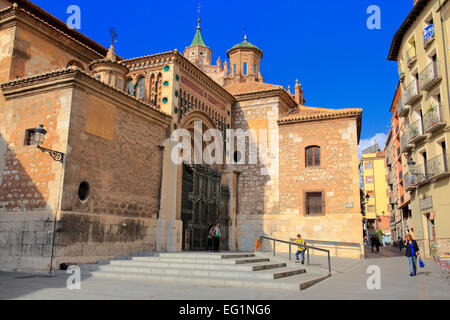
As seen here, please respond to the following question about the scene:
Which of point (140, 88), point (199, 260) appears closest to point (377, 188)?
point (140, 88)

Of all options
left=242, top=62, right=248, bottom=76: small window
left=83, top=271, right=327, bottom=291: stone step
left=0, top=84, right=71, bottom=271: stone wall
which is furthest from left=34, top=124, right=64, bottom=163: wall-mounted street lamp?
left=242, top=62, right=248, bottom=76: small window

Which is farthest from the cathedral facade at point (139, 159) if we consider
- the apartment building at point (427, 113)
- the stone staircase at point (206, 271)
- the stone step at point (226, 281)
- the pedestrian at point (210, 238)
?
the apartment building at point (427, 113)

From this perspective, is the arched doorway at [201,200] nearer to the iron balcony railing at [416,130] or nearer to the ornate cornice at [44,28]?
the ornate cornice at [44,28]

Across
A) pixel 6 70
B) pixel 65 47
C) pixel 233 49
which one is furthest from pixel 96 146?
pixel 233 49

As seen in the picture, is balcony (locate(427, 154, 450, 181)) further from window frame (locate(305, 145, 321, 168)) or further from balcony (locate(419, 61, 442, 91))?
window frame (locate(305, 145, 321, 168))

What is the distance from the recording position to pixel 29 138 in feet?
40.5

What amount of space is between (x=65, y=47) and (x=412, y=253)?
1485 cm

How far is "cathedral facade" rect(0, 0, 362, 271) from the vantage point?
11.5 metres

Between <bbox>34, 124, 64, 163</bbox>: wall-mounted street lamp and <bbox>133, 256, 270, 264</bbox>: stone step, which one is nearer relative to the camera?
<bbox>34, 124, 64, 163</bbox>: wall-mounted street lamp

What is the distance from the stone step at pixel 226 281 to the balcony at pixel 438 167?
32.8ft

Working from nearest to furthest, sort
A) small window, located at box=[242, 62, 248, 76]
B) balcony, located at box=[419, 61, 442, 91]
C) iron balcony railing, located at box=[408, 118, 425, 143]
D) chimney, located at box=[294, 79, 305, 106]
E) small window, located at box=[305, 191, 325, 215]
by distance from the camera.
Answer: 1. balcony, located at box=[419, 61, 442, 91]
2. small window, located at box=[305, 191, 325, 215]
3. iron balcony railing, located at box=[408, 118, 425, 143]
4. small window, located at box=[242, 62, 248, 76]
5. chimney, located at box=[294, 79, 305, 106]

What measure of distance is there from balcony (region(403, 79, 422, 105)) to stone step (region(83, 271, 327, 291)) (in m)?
13.8

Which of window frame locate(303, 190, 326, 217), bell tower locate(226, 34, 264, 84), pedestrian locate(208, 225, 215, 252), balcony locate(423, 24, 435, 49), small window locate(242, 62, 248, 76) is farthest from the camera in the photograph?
small window locate(242, 62, 248, 76)

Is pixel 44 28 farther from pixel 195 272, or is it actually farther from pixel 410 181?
pixel 410 181
